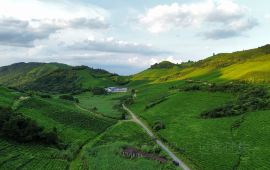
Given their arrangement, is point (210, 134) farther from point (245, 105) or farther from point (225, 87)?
point (225, 87)

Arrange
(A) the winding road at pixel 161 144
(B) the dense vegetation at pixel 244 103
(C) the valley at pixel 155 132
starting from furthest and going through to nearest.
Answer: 1. (B) the dense vegetation at pixel 244 103
2. (C) the valley at pixel 155 132
3. (A) the winding road at pixel 161 144

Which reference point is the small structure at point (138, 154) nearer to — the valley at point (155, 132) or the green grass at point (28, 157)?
the valley at point (155, 132)

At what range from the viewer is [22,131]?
97250 mm

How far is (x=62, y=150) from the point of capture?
316ft

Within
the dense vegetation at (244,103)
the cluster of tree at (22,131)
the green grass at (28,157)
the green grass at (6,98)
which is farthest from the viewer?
the green grass at (6,98)

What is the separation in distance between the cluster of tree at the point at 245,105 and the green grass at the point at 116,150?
2175 centimetres

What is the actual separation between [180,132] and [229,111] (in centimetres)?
1772

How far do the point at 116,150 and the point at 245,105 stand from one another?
42.4 meters

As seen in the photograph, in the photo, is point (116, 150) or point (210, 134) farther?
point (210, 134)

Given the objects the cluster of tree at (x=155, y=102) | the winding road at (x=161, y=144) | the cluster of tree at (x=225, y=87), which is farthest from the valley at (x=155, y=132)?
the cluster of tree at (x=155, y=102)

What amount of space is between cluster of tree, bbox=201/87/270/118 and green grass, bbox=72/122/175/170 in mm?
21753

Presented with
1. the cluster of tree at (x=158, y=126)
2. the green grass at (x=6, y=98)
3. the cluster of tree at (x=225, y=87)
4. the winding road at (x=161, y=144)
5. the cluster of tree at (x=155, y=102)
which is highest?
the green grass at (x=6, y=98)

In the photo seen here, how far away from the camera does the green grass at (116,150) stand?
264 feet

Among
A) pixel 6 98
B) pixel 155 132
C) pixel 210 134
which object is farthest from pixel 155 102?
pixel 210 134
